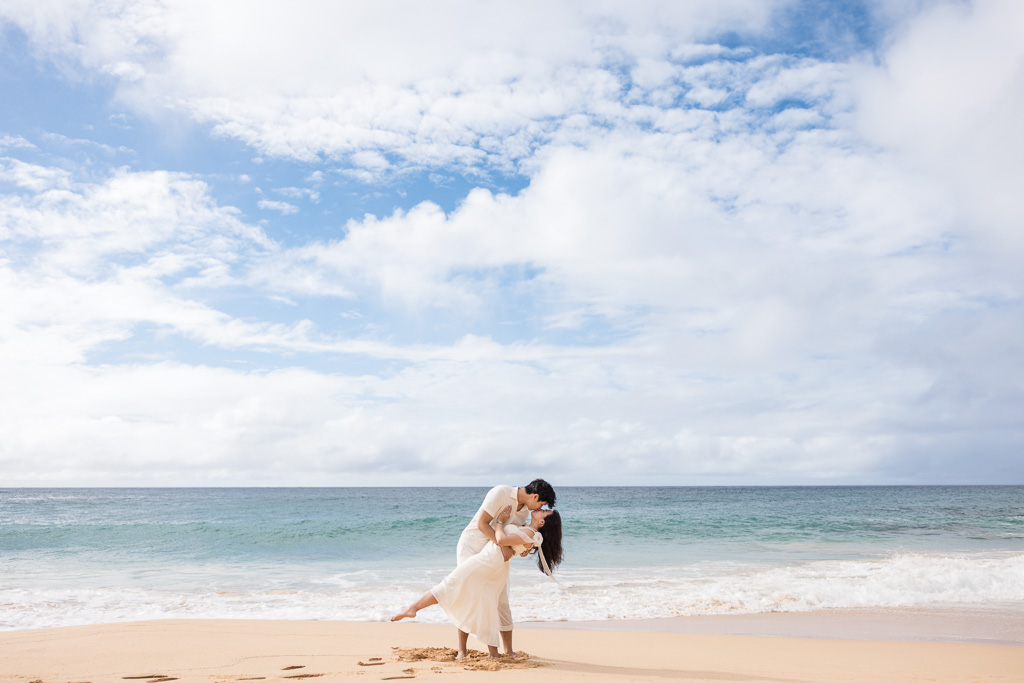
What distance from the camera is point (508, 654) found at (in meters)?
5.61

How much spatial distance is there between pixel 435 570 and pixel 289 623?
607 cm

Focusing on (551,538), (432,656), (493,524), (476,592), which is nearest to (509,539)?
(493,524)

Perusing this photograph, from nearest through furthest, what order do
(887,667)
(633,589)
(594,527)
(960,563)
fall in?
(887,667), (633,589), (960,563), (594,527)

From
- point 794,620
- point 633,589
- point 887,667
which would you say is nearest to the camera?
point 887,667

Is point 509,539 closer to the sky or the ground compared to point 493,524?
closer to the ground

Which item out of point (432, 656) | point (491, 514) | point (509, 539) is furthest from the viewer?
point (432, 656)

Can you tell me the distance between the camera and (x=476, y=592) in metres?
5.42

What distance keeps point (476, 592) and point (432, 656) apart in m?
0.89

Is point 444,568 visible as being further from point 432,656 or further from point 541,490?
point 541,490

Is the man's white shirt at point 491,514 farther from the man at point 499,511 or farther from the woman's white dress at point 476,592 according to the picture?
the woman's white dress at point 476,592

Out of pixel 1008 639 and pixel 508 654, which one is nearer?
pixel 508 654

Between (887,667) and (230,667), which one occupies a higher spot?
(230,667)

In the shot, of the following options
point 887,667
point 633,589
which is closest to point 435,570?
point 633,589

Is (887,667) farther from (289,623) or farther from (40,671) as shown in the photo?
(40,671)
